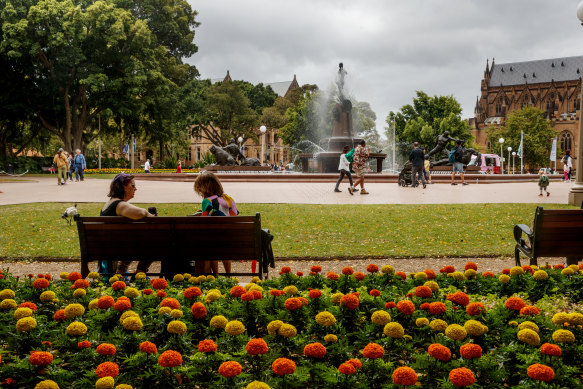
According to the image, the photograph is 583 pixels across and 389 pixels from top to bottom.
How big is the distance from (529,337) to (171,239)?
3451 mm

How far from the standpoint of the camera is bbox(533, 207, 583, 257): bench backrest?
214 inches

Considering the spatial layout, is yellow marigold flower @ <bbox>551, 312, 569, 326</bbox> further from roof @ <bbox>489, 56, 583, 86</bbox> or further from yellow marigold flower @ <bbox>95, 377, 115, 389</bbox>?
roof @ <bbox>489, 56, 583, 86</bbox>

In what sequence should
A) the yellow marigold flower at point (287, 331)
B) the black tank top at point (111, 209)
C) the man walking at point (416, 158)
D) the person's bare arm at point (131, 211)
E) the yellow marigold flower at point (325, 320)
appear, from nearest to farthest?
the yellow marigold flower at point (287, 331)
the yellow marigold flower at point (325, 320)
the person's bare arm at point (131, 211)
the black tank top at point (111, 209)
the man walking at point (416, 158)

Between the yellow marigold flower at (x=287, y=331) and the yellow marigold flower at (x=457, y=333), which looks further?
the yellow marigold flower at (x=287, y=331)

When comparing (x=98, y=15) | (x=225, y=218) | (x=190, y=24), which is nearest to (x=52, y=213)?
(x=225, y=218)

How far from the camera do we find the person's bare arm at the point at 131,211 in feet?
16.5

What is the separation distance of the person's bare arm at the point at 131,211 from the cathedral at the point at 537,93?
10333 centimetres

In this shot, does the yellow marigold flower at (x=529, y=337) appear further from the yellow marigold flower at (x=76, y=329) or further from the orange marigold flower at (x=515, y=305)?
the yellow marigold flower at (x=76, y=329)

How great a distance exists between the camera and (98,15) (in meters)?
35.5

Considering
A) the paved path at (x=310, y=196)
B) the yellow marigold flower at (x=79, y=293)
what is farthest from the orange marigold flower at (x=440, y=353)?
the paved path at (x=310, y=196)

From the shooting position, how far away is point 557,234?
551 centimetres

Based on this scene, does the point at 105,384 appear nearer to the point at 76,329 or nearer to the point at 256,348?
the point at 256,348

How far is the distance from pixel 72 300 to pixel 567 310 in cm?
403

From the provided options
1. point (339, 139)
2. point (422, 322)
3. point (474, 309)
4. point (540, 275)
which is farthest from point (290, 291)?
point (339, 139)
